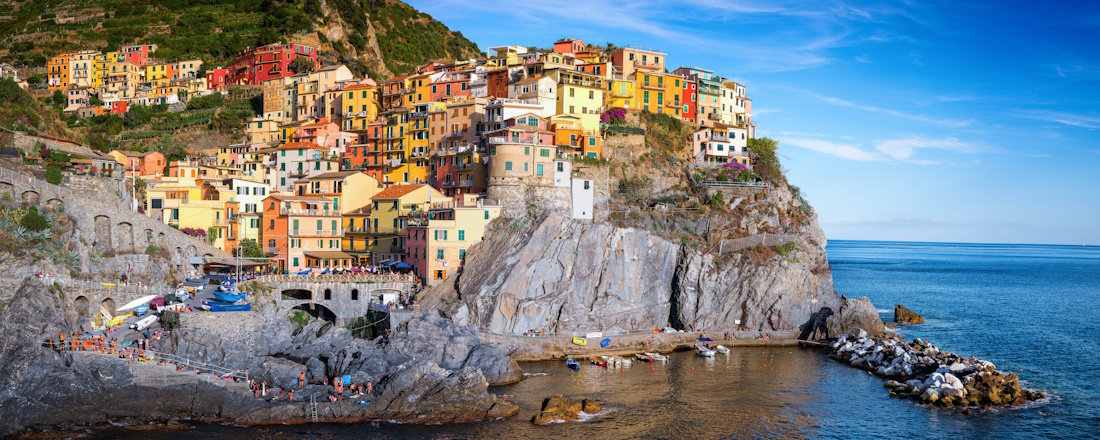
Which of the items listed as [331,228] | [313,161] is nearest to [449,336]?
[331,228]

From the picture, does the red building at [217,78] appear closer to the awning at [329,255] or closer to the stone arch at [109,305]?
the awning at [329,255]

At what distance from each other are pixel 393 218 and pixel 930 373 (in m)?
39.4

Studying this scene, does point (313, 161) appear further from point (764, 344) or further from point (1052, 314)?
point (1052, 314)

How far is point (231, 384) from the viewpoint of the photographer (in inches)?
1807

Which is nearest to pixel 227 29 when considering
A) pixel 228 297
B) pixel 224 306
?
pixel 228 297

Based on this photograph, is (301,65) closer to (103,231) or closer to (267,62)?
(267,62)

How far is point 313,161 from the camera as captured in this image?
264ft

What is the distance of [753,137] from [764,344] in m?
33.7

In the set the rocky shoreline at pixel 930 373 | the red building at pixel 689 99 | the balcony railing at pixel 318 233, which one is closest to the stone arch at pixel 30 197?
the balcony railing at pixel 318 233

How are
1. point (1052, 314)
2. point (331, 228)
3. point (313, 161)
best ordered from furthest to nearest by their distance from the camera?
point (1052, 314) < point (313, 161) < point (331, 228)

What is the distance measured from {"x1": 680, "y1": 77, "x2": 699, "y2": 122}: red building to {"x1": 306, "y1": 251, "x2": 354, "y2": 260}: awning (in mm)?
35470

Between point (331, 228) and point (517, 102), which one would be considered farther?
point (517, 102)

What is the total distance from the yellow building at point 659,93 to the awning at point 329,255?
3039 centimetres

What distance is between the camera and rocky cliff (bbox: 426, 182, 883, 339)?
201ft
